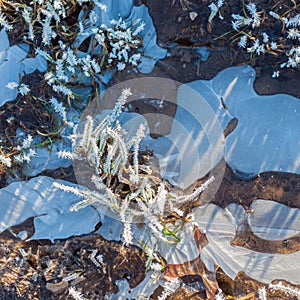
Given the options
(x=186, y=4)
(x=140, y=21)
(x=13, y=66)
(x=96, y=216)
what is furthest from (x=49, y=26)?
(x=96, y=216)

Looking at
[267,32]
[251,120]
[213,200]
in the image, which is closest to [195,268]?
[213,200]

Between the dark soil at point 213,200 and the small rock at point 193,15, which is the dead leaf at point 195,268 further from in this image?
the small rock at point 193,15

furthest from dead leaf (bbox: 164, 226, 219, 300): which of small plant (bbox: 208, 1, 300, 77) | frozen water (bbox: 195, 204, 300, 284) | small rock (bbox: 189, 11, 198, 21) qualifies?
small rock (bbox: 189, 11, 198, 21)

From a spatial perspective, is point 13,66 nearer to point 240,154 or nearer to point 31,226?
point 31,226

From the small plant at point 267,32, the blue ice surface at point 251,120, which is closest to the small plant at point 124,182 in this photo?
the blue ice surface at point 251,120

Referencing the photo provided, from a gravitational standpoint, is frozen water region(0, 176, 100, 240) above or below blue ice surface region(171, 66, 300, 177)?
below

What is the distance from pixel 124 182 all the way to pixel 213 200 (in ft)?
A: 1.06

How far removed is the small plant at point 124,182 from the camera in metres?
1.36

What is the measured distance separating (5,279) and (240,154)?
0.96 metres

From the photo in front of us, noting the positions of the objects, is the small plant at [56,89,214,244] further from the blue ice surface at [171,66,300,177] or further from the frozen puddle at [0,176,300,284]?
the blue ice surface at [171,66,300,177]

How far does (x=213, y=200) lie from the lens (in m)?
1.49

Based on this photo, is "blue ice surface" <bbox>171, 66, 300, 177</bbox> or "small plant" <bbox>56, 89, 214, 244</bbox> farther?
"blue ice surface" <bbox>171, 66, 300, 177</bbox>

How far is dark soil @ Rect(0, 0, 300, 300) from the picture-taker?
1.47 meters

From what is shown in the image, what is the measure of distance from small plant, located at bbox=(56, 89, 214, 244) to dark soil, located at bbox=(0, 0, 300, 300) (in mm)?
110
